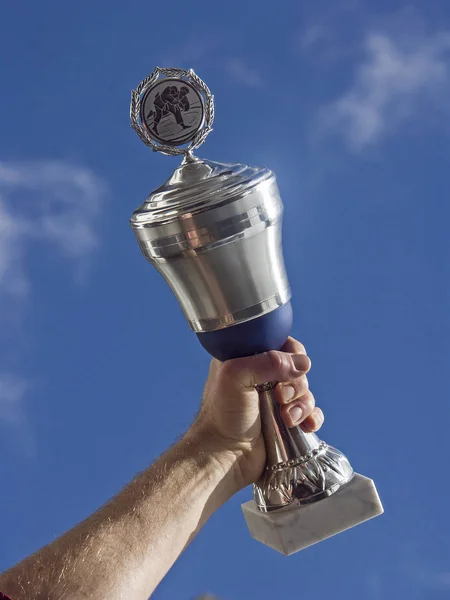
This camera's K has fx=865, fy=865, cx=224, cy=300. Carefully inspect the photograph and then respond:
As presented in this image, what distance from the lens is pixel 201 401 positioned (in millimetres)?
1945

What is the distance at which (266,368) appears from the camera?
1637 millimetres

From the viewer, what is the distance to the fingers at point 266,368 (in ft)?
5.37

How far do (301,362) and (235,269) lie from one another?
0.83 ft

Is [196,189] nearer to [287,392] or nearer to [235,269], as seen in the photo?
[235,269]

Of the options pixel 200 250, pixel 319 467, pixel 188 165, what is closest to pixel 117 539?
pixel 319 467

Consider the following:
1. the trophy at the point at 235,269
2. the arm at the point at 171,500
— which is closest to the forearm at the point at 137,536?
the arm at the point at 171,500

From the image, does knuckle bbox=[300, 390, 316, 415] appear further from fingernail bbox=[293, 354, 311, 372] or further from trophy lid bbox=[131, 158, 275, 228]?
trophy lid bbox=[131, 158, 275, 228]

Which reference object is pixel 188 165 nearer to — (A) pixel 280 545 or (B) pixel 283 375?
(B) pixel 283 375

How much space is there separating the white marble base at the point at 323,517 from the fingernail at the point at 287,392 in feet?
0.69

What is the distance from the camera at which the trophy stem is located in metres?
1.73

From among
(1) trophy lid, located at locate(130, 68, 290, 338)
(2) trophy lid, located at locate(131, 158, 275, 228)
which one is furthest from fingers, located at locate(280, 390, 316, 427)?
(2) trophy lid, located at locate(131, 158, 275, 228)

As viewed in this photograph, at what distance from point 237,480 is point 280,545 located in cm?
19

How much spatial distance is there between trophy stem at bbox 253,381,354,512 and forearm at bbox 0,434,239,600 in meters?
0.10

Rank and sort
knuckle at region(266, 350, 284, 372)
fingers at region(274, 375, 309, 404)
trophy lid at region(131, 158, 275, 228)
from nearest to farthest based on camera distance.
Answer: trophy lid at region(131, 158, 275, 228) → knuckle at region(266, 350, 284, 372) → fingers at region(274, 375, 309, 404)
